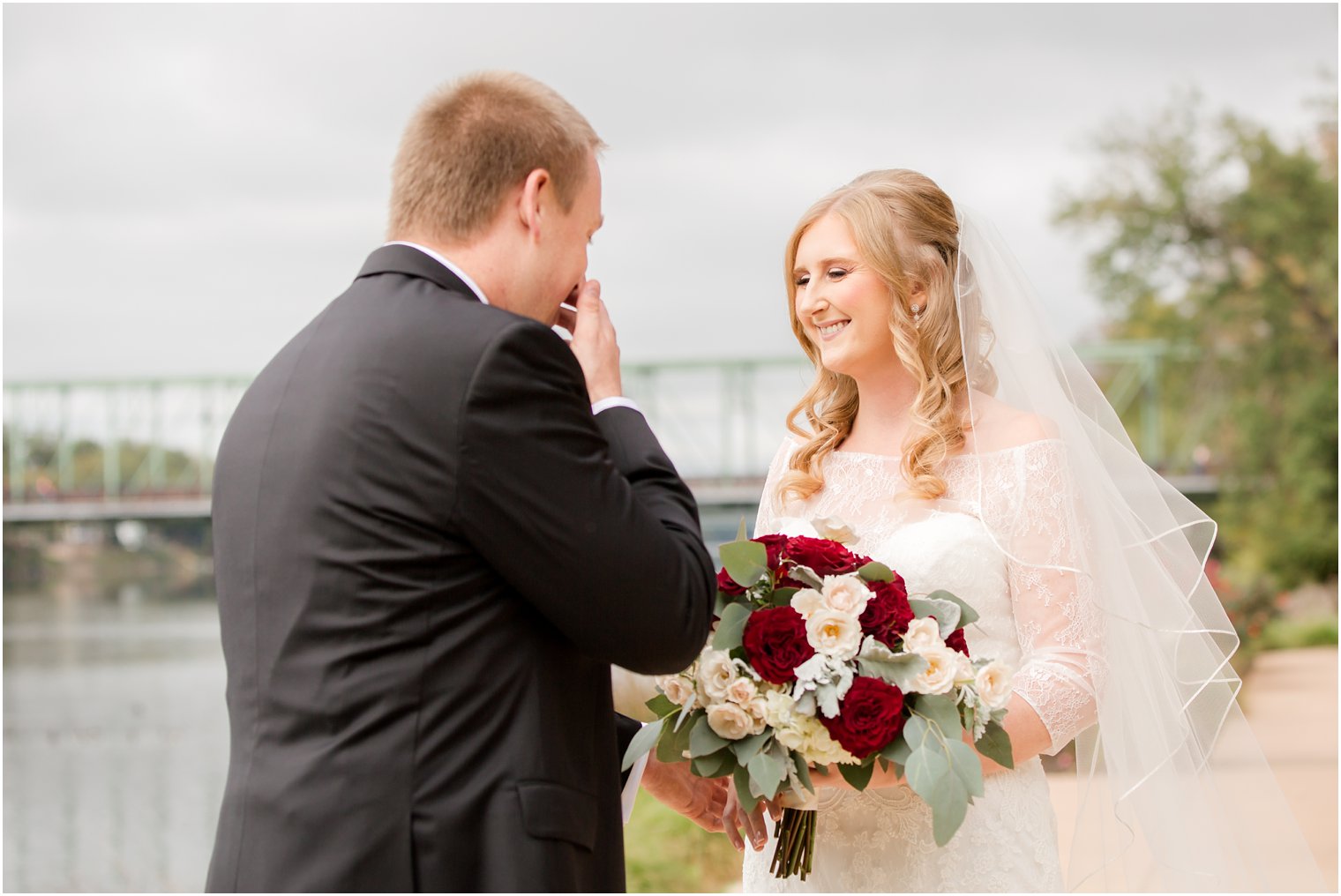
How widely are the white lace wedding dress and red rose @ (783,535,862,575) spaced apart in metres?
0.32

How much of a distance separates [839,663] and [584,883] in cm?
58

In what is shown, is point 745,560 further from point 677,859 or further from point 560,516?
point 677,859

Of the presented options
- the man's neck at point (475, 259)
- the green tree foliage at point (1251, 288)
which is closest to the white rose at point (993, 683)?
the man's neck at point (475, 259)

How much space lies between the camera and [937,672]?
85.5 inches

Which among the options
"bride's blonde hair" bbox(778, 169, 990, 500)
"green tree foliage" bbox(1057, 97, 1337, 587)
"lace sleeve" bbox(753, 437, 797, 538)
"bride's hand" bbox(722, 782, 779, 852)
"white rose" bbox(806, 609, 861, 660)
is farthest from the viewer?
"green tree foliage" bbox(1057, 97, 1337, 587)

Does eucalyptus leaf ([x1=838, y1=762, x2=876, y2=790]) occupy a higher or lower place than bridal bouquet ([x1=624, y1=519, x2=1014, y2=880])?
lower

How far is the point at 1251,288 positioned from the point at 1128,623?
20180 millimetres

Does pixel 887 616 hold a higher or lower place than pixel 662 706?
higher

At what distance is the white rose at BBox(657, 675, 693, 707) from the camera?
7.47ft

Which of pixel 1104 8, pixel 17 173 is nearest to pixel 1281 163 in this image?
pixel 1104 8

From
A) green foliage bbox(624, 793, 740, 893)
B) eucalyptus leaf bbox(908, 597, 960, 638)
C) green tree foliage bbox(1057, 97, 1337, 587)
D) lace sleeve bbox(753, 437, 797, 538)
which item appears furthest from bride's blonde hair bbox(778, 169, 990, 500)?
green tree foliage bbox(1057, 97, 1337, 587)

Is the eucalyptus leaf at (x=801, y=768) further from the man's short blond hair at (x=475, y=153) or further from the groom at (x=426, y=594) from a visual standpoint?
the man's short blond hair at (x=475, y=153)

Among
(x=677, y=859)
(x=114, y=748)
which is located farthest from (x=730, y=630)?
(x=114, y=748)

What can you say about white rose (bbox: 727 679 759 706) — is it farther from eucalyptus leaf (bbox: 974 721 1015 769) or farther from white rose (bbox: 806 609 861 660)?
eucalyptus leaf (bbox: 974 721 1015 769)
